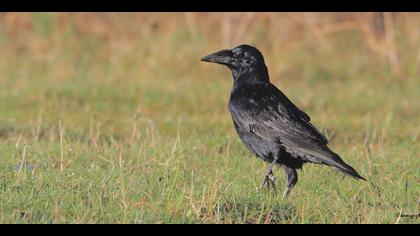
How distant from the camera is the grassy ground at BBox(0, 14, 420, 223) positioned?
219 inches

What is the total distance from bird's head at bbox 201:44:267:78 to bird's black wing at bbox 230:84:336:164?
337 millimetres

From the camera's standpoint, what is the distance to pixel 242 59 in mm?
7145

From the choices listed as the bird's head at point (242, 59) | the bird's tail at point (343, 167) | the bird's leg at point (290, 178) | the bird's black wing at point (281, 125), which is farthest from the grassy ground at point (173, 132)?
the bird's head at point (242, 59)

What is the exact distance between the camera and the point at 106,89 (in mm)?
11812

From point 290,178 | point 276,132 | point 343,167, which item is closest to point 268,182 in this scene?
point 290,178

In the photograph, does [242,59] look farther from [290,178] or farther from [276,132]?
[290,178]

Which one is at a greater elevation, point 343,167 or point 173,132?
point 173,132

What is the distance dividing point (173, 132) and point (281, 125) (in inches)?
118

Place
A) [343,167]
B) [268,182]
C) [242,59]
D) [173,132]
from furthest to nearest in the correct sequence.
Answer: [173,132] < [242,59] < [268,182] < [343,167]

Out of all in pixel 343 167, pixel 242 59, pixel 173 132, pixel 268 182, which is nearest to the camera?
pixel 343 167

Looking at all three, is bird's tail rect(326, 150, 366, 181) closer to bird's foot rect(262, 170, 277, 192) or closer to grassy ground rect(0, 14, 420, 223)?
grassy ground rect(0, 14, 420, 223)
